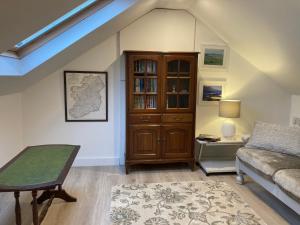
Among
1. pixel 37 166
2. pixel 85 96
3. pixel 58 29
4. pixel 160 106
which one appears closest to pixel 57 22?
pixel 58 29

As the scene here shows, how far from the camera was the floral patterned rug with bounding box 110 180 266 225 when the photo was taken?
2576mm

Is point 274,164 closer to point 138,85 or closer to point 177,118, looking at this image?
point 177,118

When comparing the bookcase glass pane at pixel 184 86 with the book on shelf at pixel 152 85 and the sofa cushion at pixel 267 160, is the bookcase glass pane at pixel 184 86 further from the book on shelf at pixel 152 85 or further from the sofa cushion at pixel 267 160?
the sofa cushion at pixel 267 160

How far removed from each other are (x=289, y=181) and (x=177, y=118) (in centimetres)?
174

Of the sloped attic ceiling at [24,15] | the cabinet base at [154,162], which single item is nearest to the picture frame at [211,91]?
the cabinet base at [154,162]

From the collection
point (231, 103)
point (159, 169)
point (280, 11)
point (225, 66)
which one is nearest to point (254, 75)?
point (225, 66)

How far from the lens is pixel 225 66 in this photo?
13.8ft

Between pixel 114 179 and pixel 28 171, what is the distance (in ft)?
5.28

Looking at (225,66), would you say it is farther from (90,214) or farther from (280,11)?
(90,214)

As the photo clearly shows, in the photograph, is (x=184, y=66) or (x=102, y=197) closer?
(x=102, y=197)

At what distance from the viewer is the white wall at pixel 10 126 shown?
325 centimetres

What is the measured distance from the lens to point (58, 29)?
2371 millimetres

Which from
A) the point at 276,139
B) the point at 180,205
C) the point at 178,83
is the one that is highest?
the point at 178,83

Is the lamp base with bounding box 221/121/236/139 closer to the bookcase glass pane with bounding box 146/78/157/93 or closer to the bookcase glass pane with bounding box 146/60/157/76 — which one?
the bookcase glass pane with bounding box 146/78/157/93
